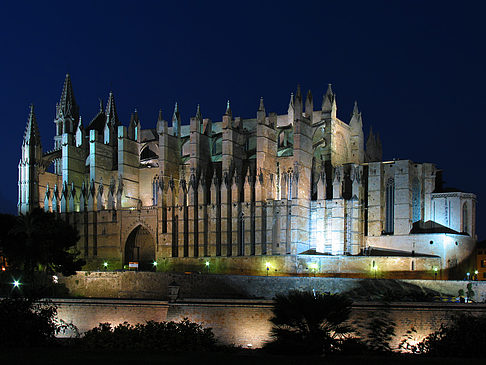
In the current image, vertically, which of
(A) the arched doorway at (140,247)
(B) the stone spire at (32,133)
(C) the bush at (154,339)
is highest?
(B) the stone spire at (32,133)

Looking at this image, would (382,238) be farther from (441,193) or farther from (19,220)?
(19,220)

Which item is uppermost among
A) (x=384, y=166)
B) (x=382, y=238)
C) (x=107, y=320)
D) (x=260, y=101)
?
(x=260, y=101)

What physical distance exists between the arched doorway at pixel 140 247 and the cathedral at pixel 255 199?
0.08 meters

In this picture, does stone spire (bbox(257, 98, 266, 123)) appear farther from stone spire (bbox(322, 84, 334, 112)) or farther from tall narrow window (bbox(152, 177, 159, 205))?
tall narrow window (bbox(152, 177, 159, 205))

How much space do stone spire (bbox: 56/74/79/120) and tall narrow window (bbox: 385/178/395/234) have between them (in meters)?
37.2

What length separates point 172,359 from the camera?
87.0ft

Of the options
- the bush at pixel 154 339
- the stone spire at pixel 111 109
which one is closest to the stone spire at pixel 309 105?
the stone spire at pixel 111 109

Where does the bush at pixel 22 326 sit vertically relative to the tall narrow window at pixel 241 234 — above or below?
below

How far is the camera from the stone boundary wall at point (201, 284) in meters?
47.9

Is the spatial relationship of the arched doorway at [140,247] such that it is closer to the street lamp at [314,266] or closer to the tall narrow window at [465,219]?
the street lamp at [314,266]

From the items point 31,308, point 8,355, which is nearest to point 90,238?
point 31,308

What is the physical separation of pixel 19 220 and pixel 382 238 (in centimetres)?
2538

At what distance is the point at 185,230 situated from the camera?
61875 millimetres

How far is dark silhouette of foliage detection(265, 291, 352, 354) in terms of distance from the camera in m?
27.6
